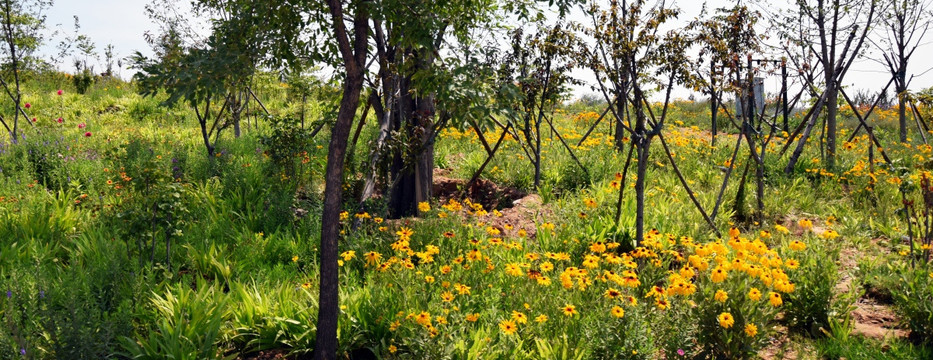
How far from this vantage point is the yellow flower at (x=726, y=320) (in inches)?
126

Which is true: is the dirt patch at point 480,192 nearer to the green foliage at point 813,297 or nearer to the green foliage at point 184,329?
the green foliage at point 813,297

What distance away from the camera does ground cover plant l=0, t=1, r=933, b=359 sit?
3268 millimetres

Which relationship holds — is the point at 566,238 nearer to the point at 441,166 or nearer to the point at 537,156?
the point at 537,156

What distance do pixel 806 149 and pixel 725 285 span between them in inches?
308

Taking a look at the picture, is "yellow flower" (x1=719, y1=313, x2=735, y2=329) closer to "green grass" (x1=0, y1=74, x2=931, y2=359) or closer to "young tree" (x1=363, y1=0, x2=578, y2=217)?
Answer: "green grass" (x1=0, y1=74, x2=931, y2=359)

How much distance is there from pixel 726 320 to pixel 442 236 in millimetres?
2504

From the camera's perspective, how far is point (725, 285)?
3521 millimetres

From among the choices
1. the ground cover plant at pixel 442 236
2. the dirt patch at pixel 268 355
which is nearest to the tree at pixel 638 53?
the ground cover plant at pixel 442 236

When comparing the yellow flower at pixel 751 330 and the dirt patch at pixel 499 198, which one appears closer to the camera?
the yellow flower at pixel 751 330

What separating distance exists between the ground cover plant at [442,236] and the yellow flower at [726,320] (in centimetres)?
3

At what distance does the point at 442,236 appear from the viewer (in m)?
5.09

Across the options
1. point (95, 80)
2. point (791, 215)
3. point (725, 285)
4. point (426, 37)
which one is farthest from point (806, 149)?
point (95, 80)

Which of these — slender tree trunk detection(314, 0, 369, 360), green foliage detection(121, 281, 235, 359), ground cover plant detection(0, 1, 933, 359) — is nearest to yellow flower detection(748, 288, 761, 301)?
ground cover plant detection(0, 1, 933, 359)

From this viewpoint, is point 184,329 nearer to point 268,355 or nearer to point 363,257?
point 268,355
